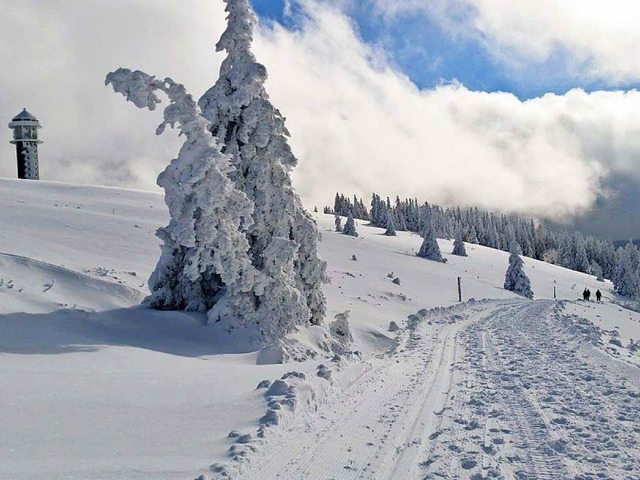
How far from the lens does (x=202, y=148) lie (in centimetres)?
1448

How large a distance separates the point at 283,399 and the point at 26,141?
71.7 meters

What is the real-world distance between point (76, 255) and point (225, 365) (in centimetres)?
1370

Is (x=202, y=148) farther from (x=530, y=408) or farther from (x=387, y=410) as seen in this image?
(x=530, y=408)

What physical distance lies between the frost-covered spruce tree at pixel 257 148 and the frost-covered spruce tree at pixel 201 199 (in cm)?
187

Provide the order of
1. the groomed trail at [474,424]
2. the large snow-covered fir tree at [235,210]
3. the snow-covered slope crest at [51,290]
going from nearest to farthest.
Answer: the groomed trail at [474,424], the snow-covered slope crest at [51,290], the large snow-covered fir tree at [235,210]

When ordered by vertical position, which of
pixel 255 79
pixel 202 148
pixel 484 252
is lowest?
pixel 484 252

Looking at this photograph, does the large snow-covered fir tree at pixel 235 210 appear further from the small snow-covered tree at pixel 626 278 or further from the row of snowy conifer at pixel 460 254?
the small snow-covered tree at pixel 626 278

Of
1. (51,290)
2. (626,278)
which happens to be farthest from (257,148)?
(626,278)

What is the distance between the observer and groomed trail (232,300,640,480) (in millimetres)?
5926

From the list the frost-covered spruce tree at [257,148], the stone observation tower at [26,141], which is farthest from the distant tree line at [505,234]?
the frost-covered spruce tree at [257,148]

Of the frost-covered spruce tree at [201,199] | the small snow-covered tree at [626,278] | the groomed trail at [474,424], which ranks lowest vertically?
the small snow-covered tree at [626,278]

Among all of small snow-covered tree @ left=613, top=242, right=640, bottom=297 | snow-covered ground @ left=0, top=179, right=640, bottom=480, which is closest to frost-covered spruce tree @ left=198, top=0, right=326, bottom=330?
snow-covered ground @ left=0, top=179, right=640, bottom=480

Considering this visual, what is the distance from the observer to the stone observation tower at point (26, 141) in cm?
6600

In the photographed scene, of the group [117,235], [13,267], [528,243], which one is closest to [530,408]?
[13,267]
